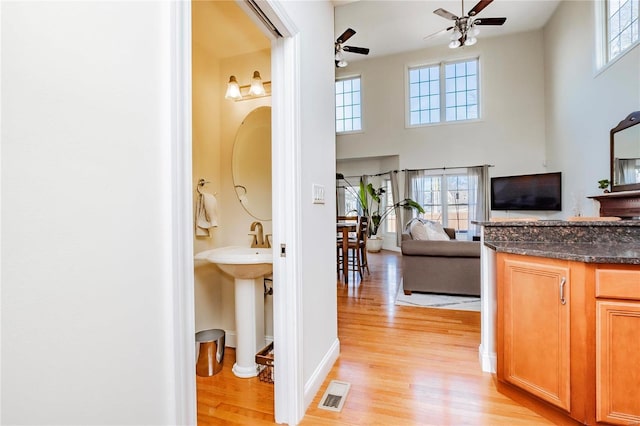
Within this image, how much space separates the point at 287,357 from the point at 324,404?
1.41ft

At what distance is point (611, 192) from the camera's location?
4.18 meters

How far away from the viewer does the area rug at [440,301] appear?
3.44 m

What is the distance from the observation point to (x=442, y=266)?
12.7 ft

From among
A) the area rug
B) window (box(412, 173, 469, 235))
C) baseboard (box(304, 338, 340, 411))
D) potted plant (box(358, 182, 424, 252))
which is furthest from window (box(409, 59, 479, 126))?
baseboard (box(304, 338, 340, 411))

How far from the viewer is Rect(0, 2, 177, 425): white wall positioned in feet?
1.63

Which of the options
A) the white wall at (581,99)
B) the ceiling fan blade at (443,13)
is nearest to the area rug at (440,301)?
the white wall at (581,99)

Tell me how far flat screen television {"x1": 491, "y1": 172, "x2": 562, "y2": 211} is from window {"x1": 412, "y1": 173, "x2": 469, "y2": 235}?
25.9 inches

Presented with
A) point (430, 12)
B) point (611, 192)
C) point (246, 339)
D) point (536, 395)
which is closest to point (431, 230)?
point (611, 192)

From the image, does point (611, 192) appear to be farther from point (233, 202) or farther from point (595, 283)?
point (233, 202)

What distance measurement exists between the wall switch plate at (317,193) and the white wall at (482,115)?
6126mm

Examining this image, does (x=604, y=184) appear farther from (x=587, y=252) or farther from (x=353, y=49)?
(x=353, y=49)

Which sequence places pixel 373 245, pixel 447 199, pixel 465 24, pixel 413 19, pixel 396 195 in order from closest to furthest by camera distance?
pixel 465 24, pixel 413 19, pixel 447 199, pixel 396 195, pixel 373 245

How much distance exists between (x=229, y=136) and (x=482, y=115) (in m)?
6.66

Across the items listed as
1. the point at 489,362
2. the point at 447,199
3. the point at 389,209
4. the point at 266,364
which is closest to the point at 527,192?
the point at 447,199
